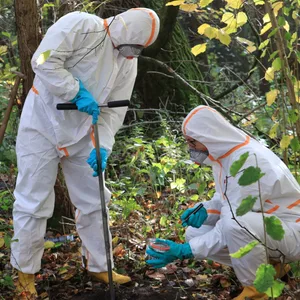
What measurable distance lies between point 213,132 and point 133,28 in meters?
0.90

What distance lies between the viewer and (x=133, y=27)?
374 cm

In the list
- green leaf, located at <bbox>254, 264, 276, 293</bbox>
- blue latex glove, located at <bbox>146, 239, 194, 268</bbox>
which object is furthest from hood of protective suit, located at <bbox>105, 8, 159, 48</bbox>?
green leaf, located at <bbox>254, 264, 276, 293</bbox>

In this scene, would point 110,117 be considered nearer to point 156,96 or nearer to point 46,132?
point 46,132

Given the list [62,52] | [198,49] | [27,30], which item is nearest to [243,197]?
[198,49]

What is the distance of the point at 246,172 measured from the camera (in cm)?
231

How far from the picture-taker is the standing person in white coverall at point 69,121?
3.65 meters

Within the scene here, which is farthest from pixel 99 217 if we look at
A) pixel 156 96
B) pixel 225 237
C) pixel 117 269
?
pixel 156 96

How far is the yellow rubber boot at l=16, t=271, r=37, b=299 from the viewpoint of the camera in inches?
142

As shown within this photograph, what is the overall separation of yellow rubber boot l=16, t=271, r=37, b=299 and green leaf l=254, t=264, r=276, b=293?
1850 millimetres

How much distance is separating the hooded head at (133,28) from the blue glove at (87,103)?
1.46ft

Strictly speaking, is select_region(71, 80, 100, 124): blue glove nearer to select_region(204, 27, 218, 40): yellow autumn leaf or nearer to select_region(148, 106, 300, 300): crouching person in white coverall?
select_region(148, 106, 300, 300): crouching person in white coverall

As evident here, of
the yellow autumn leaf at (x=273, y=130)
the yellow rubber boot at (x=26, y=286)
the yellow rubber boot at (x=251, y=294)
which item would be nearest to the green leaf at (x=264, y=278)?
the yellow rubber boot at (x=251, y=294)

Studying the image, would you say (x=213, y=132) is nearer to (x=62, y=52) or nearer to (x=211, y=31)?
(x=211, y=31)

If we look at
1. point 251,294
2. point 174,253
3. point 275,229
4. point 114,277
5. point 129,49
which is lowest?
point 114,277
